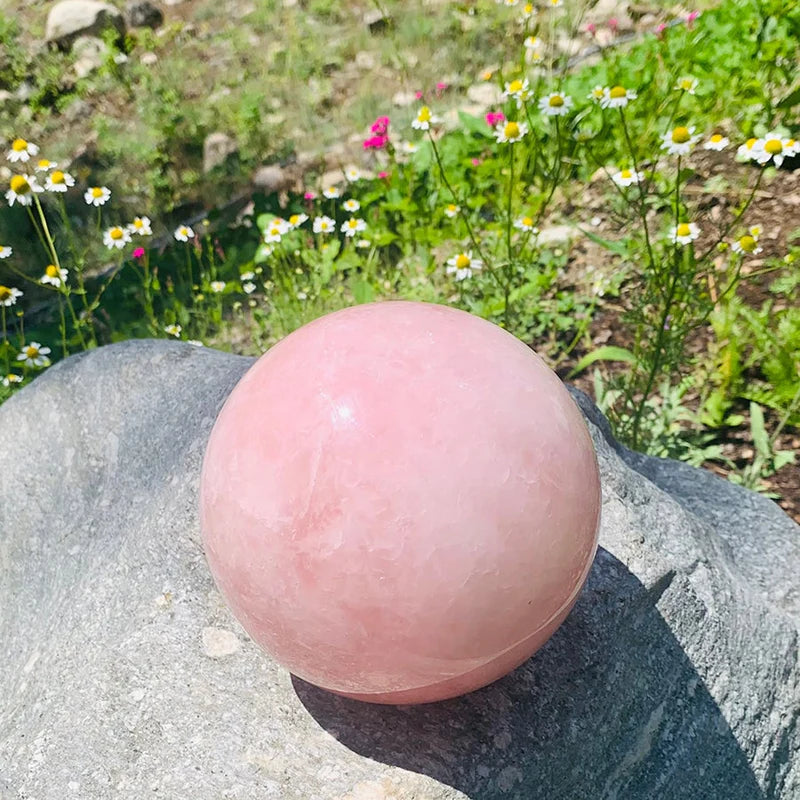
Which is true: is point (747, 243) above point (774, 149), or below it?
below

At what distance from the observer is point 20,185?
2.71 m

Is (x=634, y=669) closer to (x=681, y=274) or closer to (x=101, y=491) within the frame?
(x=681, y=274)

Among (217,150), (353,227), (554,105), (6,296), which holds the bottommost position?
(217,150)

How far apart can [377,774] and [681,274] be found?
1579mm

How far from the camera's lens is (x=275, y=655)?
1462 mm

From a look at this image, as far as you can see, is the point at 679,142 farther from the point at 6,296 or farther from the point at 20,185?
the point at 6,296

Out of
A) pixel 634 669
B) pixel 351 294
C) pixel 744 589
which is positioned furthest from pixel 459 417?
pixel 351 294

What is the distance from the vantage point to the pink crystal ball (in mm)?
1260


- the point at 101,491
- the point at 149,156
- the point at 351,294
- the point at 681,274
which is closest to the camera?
the point at 101,491

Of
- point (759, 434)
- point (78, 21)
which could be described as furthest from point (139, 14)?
point (759, 434)

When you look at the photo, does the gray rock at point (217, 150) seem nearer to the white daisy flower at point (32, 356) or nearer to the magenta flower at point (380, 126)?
the magenta flower at point (380, 126)

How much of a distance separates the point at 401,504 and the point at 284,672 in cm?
67

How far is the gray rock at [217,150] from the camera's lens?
505 centimetres

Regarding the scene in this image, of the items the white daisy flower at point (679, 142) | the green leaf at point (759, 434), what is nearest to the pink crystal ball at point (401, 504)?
the white daisy flower at point (679, 142)
